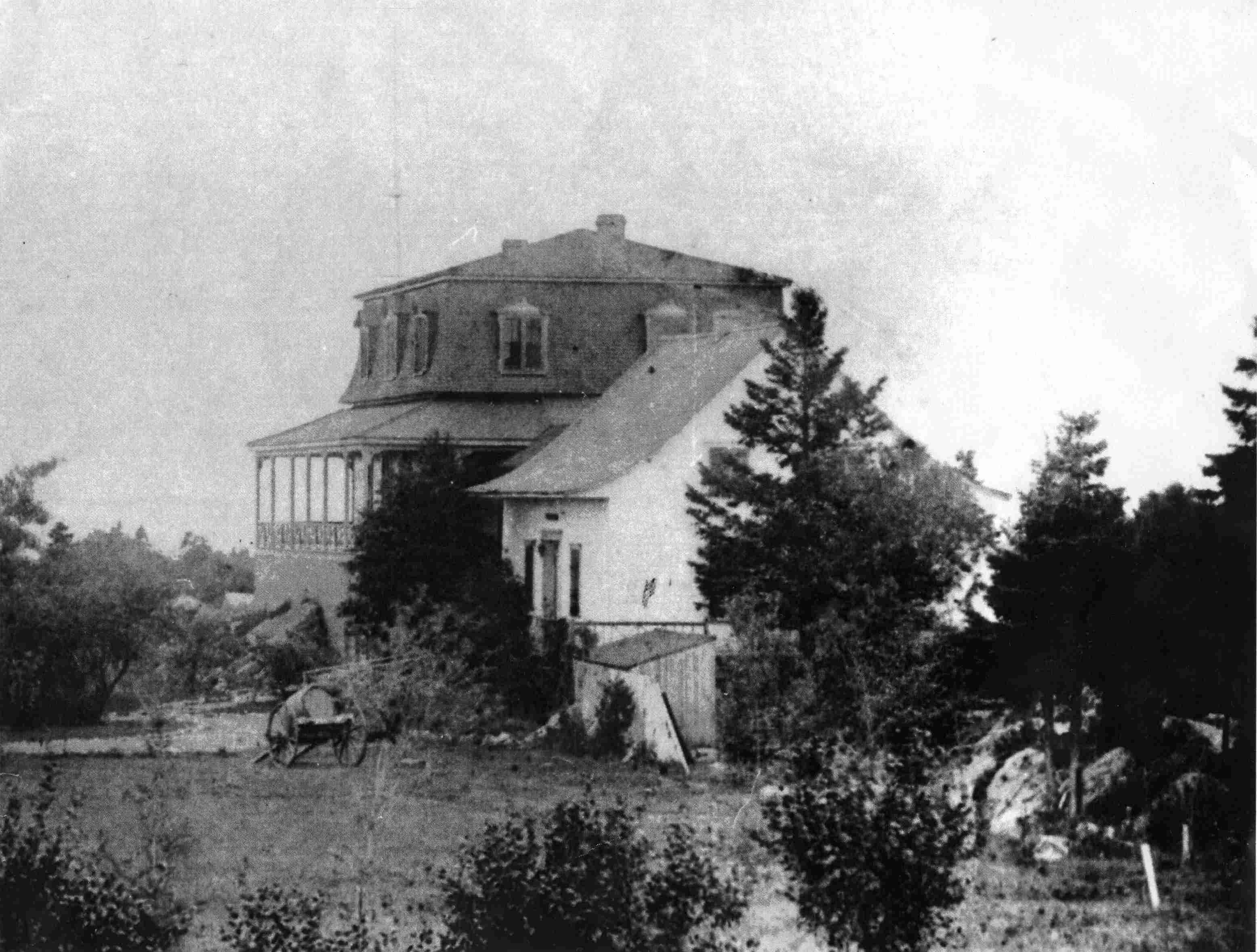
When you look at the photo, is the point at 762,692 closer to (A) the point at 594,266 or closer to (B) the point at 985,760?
(B) the point at 985,760

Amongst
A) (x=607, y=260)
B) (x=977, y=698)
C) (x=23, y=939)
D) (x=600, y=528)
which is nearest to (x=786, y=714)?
(x=977, y=698)

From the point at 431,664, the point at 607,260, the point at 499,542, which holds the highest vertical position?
the point at 607,260

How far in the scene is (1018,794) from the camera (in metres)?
9.69

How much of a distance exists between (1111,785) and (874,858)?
1.68 m

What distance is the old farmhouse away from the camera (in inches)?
396

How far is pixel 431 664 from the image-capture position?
9938 millimetres

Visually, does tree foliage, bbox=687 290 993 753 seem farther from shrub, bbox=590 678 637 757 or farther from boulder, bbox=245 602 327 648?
boulder, bbox=245 602 327 648

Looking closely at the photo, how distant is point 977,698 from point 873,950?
1.58 m

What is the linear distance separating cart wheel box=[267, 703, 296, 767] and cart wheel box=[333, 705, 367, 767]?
0.28 m

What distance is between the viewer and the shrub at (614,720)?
9.90 meters

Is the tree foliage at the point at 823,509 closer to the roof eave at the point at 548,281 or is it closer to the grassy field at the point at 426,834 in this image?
the roof eave at the point at 548,281

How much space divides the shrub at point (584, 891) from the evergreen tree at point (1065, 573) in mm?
2124

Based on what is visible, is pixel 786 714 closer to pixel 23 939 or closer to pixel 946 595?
pixel 946 595

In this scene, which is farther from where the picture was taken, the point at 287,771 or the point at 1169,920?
the point at 287,771
